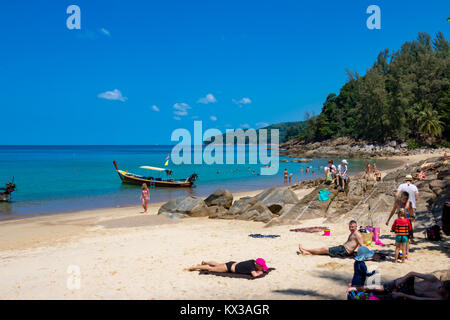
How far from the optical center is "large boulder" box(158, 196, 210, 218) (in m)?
18.6

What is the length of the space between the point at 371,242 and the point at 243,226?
6039mm

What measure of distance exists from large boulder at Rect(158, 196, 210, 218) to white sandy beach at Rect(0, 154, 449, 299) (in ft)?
8.58

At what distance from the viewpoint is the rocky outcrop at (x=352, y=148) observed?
2874 inches

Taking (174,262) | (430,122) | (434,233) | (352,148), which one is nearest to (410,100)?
(430,122)

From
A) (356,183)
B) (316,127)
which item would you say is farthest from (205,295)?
(316,127)

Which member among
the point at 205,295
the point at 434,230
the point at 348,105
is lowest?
the point at 205,295

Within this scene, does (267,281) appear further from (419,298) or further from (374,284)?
(419,298)

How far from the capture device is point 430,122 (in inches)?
2562

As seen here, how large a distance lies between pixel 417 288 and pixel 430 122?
69026mm

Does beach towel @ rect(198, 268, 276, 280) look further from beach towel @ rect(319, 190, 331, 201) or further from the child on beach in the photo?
beach towel @ rect(319, 190, 331, 201)

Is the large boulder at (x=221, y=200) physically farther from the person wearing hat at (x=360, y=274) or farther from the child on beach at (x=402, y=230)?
the person wearing hat at (x=360, y=274)

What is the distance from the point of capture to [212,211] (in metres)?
18.5
